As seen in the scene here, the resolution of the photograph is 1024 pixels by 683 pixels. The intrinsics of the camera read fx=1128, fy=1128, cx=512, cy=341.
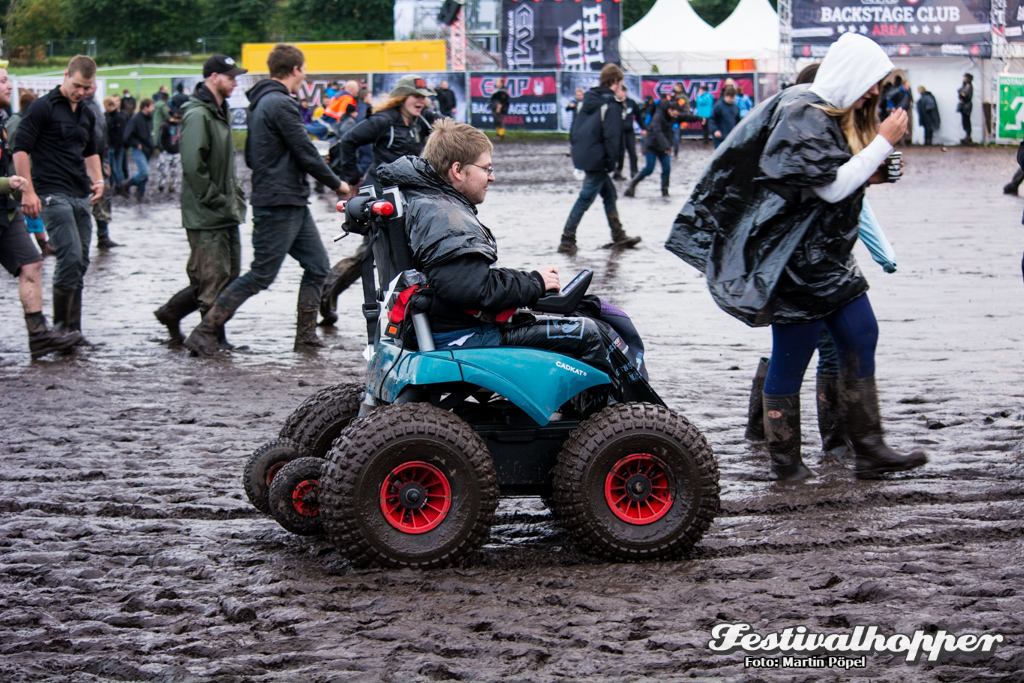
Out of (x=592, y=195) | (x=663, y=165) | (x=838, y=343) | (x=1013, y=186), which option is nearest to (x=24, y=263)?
(x=838, y=343)

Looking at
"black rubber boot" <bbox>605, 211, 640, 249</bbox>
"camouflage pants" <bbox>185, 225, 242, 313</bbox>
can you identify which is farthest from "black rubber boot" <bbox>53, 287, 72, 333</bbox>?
"black rubber boot" <bbox>605, 211, 640, 249</bbox>

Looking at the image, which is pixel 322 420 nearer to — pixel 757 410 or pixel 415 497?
pixel 415 497

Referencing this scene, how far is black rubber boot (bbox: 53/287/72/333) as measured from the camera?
823 cm

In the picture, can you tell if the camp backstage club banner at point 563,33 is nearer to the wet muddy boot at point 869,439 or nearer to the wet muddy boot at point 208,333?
the wet muddy boot at point 208,333

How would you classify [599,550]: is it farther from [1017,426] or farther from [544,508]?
[1017,426]

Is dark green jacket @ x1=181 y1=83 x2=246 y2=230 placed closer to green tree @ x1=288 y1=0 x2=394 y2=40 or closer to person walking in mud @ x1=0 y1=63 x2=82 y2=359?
person walking in mud @ x1=0 y1=63 x2=82 y2=359

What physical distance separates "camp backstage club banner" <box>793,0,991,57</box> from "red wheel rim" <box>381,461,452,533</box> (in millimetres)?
27207

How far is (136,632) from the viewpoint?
11.6 ft

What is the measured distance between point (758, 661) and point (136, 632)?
190 cm

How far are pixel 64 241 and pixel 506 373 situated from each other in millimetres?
5311

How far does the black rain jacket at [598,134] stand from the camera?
1280 centimetres

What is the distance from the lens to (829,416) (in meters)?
5.45

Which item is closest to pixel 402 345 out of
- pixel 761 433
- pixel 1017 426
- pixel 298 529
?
pixel 298 529

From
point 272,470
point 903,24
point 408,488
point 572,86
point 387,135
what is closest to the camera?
point 408,488
